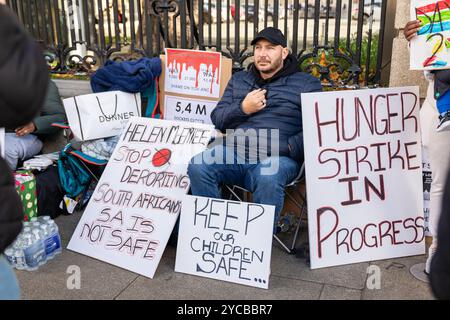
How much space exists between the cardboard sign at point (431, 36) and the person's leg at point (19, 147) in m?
3.43

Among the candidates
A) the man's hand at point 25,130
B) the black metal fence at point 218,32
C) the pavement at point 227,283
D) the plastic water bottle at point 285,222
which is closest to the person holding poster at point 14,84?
the pavement at point 227,283

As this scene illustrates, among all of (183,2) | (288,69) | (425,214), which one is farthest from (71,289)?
(183,2)

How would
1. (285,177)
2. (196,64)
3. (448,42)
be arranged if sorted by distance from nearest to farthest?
(448,42) < (285,177) < (196,64)

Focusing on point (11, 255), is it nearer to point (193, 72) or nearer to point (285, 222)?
point (285, 222)

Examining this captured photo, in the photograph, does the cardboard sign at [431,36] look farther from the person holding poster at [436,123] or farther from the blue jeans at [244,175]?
the blue jeans at [244,175]

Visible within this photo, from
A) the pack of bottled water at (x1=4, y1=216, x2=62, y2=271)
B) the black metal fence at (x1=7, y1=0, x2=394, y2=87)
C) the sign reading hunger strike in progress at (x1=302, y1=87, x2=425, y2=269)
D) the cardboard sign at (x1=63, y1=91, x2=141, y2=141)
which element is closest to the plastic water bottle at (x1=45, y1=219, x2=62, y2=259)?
the pack of bottled water at (x1=4, y1=216, x2=62, y2=271)

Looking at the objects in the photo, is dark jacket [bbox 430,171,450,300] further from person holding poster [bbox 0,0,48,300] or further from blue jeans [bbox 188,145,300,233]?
blue jeans [bbox 188,145,300,233]

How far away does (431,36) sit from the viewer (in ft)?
9.68

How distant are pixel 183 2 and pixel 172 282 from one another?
2.91m

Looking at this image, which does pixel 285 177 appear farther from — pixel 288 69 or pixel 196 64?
pixel 196 64

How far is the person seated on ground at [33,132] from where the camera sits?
452 centimetres

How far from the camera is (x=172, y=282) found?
329 centimetres

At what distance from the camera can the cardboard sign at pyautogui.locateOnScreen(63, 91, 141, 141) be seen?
4.32 meters

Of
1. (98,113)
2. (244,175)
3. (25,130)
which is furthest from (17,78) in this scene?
(25,130)
